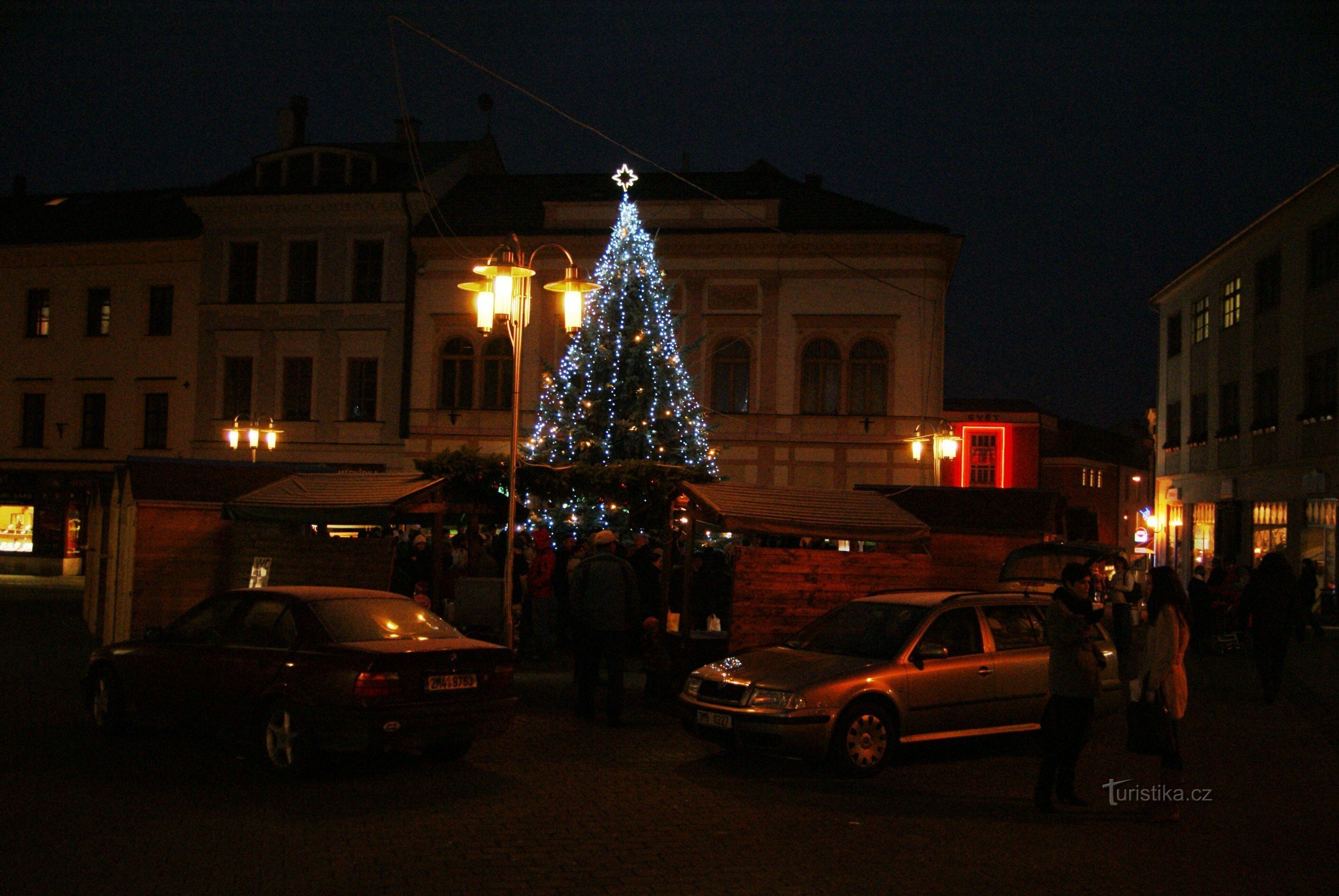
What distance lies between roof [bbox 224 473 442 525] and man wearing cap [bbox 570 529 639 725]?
3668 mm

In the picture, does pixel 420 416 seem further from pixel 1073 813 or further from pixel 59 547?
pixel 1073 813

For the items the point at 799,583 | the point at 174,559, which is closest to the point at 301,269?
the point at 174,559

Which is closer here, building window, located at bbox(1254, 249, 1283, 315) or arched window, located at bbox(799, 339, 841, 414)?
building window, located at bbox(1254, 249, 1283, 315)

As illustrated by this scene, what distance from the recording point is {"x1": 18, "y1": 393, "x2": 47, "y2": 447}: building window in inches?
Answer: 1602

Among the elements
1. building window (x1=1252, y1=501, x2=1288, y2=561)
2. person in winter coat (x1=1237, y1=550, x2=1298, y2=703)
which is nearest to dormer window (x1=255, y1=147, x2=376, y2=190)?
building window (x1=1252, y1=501, x2=1288, y2=561)

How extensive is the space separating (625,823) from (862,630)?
3.74m

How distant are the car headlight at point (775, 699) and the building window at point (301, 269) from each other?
3163cm

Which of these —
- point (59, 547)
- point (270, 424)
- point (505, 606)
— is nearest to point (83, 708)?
point (505, 606)

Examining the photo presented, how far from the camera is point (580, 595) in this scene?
12586 millimetres

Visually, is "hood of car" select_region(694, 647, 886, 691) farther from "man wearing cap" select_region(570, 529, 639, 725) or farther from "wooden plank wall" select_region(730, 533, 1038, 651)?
"wooden plank wall" select_region(730, 533, 1038, 651)

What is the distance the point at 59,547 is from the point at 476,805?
34960 mm

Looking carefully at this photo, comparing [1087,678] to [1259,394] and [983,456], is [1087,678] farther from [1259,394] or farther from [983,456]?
[983,456]

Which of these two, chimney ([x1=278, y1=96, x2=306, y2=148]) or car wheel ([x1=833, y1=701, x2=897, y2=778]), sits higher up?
chimney ([x1=278, y1=96, x2=306, y2=148])

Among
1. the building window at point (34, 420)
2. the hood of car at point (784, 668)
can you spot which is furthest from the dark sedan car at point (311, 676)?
the building window at point (34, 420)
